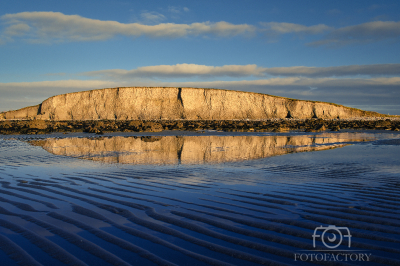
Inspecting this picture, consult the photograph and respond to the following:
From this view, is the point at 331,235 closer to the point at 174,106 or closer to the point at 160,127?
the point at 160,127

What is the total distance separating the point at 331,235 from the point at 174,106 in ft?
287

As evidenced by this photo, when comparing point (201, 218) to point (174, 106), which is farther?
point (174, 106)

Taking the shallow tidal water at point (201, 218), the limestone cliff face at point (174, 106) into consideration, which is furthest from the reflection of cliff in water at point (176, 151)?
the limestone cliff face at point (174, 106)

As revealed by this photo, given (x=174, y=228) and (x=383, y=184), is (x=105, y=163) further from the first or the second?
(x=383, y=184)

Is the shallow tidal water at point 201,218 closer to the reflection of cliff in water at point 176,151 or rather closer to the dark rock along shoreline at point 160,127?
the reflection of cliff in water at point 176,151

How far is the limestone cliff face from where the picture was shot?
8931cm

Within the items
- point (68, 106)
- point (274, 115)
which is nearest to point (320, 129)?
point (274, 115)

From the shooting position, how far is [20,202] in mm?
4383

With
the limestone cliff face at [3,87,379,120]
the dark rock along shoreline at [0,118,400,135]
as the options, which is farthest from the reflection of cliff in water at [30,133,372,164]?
the limestone cliff face at [3,87,379,120]

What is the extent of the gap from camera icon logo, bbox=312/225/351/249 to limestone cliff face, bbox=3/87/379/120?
280ft

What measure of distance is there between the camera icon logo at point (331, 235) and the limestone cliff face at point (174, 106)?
85324 mm

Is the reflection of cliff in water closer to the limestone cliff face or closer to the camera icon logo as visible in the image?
the camera icon logo

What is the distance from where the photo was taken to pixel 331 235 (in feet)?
10.1

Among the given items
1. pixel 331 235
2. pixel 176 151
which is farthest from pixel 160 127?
pixel 331 235
